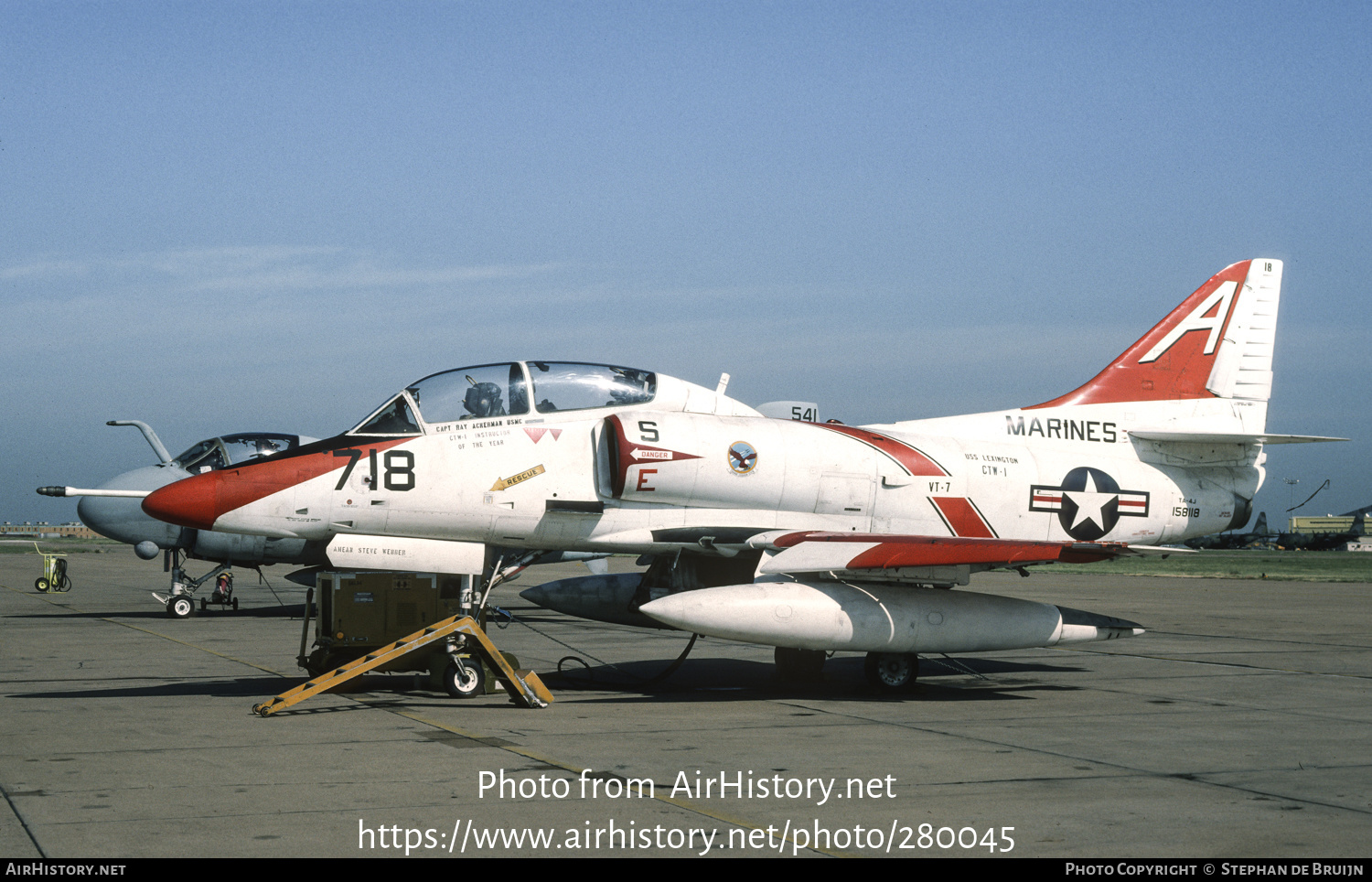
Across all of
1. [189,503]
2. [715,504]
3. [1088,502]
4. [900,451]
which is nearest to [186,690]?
[189,503]

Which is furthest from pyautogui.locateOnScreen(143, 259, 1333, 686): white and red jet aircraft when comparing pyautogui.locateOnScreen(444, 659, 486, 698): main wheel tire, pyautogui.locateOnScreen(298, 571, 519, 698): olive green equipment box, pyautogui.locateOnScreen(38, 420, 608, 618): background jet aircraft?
pyautogui.locateOnScreen(38, 420, 608, 618): background jet aircraft

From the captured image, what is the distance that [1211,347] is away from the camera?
14438 mm

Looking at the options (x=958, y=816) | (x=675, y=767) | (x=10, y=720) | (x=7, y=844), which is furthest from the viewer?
(x=10, y=720)

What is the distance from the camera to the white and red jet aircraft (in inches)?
421

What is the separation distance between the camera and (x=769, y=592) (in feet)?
35.7

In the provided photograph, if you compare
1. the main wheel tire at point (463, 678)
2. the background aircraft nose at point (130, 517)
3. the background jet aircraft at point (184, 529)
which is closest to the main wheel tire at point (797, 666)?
the main wheel tire at point (463, 678)

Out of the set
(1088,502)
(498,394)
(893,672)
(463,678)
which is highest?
(498,394)

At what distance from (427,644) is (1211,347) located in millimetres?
9808

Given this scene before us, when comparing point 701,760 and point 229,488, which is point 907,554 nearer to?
point 701,760

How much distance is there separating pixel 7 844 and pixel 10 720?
451 cm

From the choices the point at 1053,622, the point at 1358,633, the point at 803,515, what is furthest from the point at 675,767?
the point at 1358,633

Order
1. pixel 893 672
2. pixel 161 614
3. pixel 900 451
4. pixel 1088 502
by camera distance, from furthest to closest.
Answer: pixel 161 614, pixel 1088 502, pixel 900 451, pixel 893 672

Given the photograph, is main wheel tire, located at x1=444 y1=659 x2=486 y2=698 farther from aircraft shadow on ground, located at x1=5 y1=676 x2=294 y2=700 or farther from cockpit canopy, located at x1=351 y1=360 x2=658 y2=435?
cockpit canopy, located at x1=351 y1=360 x2=658 y2=435

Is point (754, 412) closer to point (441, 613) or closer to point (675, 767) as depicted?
point (441, 613)
